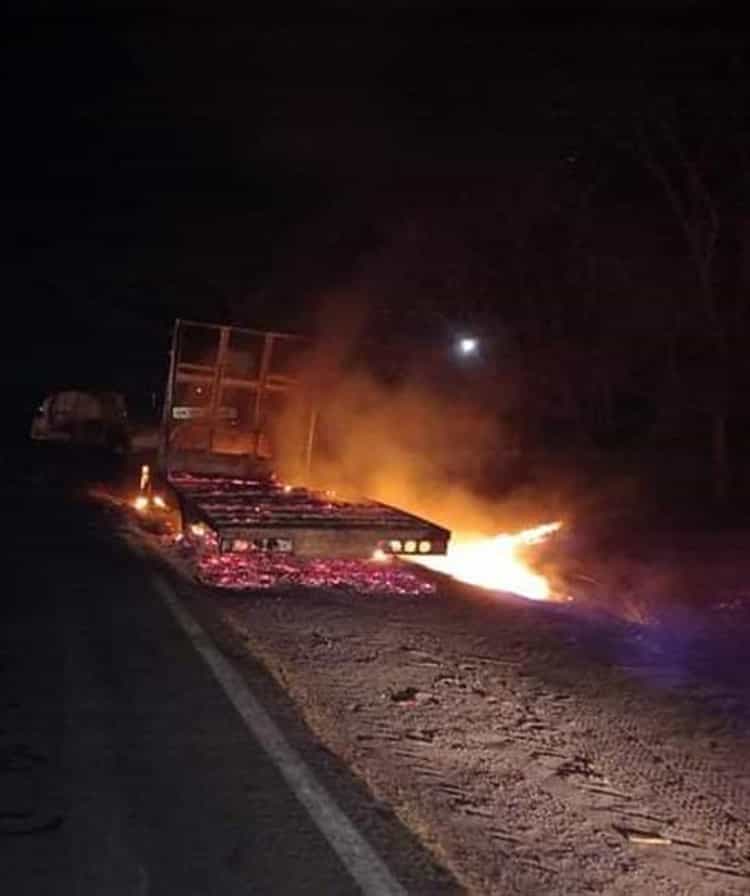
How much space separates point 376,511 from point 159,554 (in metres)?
→ 2.51

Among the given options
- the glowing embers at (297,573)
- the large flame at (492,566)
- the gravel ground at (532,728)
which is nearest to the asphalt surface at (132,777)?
the gravel ground at (532,728)

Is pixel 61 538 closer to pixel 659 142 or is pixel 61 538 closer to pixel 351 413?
pixel 351 413

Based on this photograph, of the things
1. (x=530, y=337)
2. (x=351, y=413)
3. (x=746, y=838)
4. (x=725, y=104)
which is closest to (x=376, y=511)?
(x=351, y=413)

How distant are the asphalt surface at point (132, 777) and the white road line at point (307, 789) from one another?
0.19 ft

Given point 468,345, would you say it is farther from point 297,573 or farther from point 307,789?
point 307,789

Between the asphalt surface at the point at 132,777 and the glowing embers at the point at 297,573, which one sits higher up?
the glowing embers at the point at 297,573

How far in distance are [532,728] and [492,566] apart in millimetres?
8167

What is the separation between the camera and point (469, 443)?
26.0 metres

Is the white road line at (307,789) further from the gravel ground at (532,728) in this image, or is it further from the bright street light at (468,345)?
the bright street light at (468,345)

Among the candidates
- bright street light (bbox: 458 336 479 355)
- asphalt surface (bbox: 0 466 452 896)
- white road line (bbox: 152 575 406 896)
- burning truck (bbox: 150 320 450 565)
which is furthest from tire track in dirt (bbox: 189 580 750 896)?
bright street light (bbox: 458 336 479 355)

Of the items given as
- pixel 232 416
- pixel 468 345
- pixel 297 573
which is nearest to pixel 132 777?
pixel 297 573

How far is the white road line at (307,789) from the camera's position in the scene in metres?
4.84

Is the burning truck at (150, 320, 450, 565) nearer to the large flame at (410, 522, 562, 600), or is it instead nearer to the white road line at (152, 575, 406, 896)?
the large flame at (410, 522, 562, 600)

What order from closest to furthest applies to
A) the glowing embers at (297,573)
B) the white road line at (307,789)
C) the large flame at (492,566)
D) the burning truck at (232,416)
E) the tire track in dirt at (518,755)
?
the white road line at (307,789) < the tire track in dirt at (518,755) < the glowing embers at (297,573) < the large flame at (492,566) < the burning truck at (232,416)
